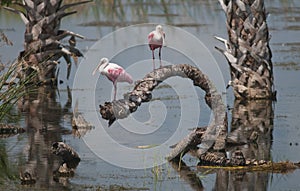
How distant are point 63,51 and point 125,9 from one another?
8.38 metres

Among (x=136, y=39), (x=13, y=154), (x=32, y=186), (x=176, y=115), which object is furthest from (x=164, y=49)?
(x=32, y=186)

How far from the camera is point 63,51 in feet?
46.2

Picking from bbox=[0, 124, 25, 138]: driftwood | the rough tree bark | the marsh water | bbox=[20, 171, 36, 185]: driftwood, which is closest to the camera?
bbox=[20, 171, 36, 185]: driftwood

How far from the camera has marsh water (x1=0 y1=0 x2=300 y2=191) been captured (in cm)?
886

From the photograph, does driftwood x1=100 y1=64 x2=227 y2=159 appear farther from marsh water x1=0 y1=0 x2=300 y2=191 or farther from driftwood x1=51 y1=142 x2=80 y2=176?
driftwood x1=51 y1=142 x2=80 y2=176

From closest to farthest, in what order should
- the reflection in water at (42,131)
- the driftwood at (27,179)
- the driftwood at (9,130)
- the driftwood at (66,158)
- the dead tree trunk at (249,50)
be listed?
the driftwood at (27,179), the driftwood at (66,158), the reflection in water at (42,131), the driftwood at (9,130), the dead tree trunk at (249,50)

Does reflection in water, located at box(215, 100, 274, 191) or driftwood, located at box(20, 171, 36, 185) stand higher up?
reflection in water, located at box(215, 100, 274, 191)

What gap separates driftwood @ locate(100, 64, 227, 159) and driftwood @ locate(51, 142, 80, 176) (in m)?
0.49

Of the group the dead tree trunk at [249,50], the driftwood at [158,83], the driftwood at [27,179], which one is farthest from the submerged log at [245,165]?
the dead tree trunk at [249,50]

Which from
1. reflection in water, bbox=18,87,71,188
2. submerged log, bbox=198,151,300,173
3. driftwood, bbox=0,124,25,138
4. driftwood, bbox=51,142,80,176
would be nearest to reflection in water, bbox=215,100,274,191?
submerged log, bbox=198,151,300,173

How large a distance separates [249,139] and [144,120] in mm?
1591

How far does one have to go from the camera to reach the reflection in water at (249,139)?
8.70m

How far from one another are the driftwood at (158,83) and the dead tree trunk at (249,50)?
244 cm

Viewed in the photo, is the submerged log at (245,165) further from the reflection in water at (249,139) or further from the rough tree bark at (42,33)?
the rough tree bark at (42,33)
